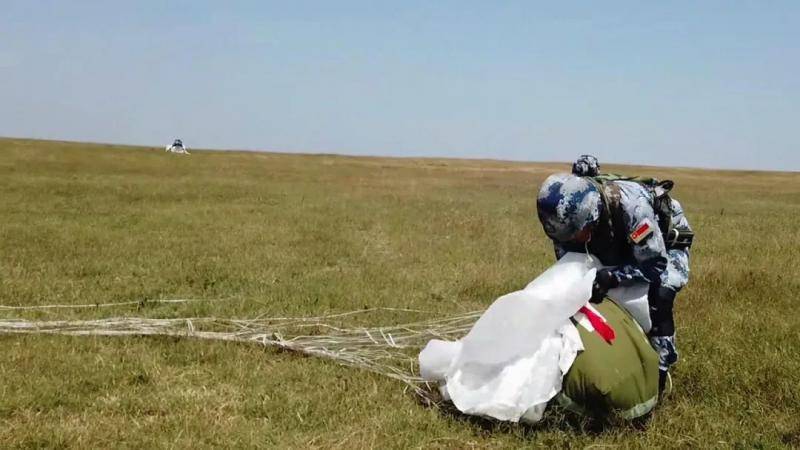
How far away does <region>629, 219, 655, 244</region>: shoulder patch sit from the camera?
16.3 ft

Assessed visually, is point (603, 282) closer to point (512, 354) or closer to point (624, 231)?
point (624, 231)

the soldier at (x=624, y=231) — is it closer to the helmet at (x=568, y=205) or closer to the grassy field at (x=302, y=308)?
the helmet at (x=568, y=205)

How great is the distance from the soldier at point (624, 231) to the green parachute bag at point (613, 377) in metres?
0.40

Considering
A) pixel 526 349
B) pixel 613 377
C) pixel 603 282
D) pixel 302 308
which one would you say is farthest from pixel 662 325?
pixel 302 308

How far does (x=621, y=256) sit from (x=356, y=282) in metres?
5.40

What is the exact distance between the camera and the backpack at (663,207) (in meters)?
5.34

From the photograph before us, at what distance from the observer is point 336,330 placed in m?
7.66

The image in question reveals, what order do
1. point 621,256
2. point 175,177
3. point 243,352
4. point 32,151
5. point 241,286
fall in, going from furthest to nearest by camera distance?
point 32,151
point 175,177
point 241,286
point 243,352
point 621,256

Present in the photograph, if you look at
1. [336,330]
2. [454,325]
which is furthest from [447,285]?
[336,330]

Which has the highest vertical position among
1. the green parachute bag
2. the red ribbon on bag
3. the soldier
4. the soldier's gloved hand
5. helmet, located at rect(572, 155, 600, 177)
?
helmet, located at rect(572, 155, 600, 177)

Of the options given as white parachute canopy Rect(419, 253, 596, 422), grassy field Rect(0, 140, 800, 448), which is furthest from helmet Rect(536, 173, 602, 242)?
grassy field Rect(0, 140, 800, 448)

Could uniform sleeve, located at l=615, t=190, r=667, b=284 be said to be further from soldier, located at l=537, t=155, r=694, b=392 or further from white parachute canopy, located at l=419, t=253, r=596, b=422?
white parachute canopy, located at l=419, t=253, r=596, b=422

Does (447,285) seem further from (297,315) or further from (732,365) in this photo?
(732,365)

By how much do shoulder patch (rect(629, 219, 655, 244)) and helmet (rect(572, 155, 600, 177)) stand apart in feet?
1.94
